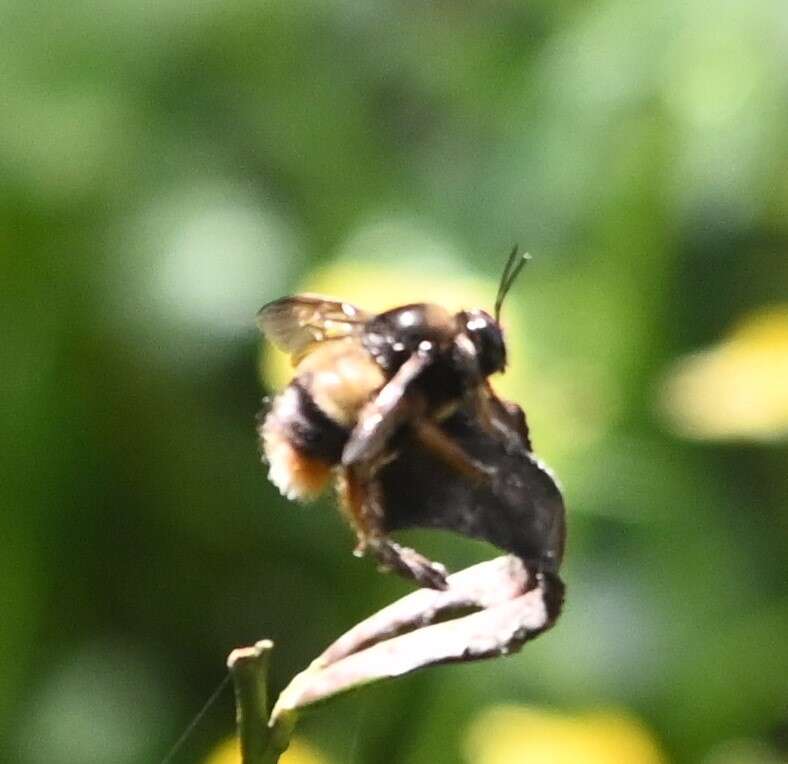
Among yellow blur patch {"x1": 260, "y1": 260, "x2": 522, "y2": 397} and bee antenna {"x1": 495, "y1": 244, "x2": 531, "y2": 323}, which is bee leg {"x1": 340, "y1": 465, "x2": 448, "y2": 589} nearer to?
bee antenna {"x1": 495, "y1": 244, "x2": 531, "y2": 323}

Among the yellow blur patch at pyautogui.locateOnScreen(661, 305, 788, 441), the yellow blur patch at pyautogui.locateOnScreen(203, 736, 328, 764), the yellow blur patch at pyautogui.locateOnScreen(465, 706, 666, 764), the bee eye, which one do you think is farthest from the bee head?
the yellow blur patch at pyautogui.locateOnScreen(661, 305, 788, 441)

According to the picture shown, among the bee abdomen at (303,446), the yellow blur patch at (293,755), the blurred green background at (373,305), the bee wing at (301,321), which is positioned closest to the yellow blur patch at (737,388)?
the blurred green background at (373,305)

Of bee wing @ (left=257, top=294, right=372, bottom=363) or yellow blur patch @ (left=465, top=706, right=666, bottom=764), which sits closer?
bee wing @ (left=257, top=294, right=372, bottom=363)

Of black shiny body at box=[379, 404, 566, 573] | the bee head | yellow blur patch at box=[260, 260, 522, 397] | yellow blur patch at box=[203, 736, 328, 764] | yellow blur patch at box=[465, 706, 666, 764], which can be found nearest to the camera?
black shiny body at box=[379, 404, 566, 573]

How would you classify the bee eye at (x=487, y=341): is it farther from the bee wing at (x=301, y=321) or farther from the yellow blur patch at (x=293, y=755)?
the yellow blur patch at (x=293, y=755)

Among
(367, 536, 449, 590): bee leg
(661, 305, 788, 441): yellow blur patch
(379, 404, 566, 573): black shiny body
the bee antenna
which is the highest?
(661, 305, 788, 441): yellow blur patch

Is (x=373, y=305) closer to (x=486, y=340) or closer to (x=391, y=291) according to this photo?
(x=391, y=291)
